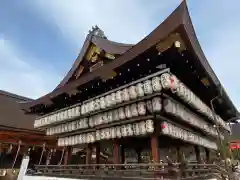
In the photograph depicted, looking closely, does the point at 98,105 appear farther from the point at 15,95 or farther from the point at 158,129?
the point at 15,95

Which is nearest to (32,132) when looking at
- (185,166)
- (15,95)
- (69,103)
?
(69,103)

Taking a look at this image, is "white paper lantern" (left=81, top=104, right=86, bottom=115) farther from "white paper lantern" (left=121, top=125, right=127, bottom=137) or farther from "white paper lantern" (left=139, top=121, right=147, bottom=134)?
"white paper lantern" (left=139, top=121, right=147, bottom=134)

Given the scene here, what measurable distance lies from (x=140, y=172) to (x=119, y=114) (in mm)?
2179

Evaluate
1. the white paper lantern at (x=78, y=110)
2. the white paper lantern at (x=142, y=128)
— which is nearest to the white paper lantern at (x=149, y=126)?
the white paper lantern at (x=142, y=128)

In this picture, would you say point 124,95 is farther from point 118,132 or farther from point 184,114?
point 184,114

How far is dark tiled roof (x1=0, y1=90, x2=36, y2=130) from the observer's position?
16167mm

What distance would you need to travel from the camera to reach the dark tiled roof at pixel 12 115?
1617 centimetres

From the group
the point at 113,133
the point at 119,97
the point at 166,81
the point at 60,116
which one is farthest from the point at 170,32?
the point at 60,116

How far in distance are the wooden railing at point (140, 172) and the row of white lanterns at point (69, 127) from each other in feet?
5.90

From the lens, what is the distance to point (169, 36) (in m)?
5.59

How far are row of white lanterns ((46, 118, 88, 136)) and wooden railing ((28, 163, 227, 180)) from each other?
1.80 metres

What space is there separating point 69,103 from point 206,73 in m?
7.27

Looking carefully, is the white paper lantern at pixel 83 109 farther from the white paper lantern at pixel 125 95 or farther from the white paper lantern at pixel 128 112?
the white paper lantern at pixel 125 95

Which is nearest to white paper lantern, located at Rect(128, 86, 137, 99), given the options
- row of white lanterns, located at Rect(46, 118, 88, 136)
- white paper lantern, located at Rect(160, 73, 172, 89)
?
white paper lantern, located at Rect(160, 73, 172, 89)
